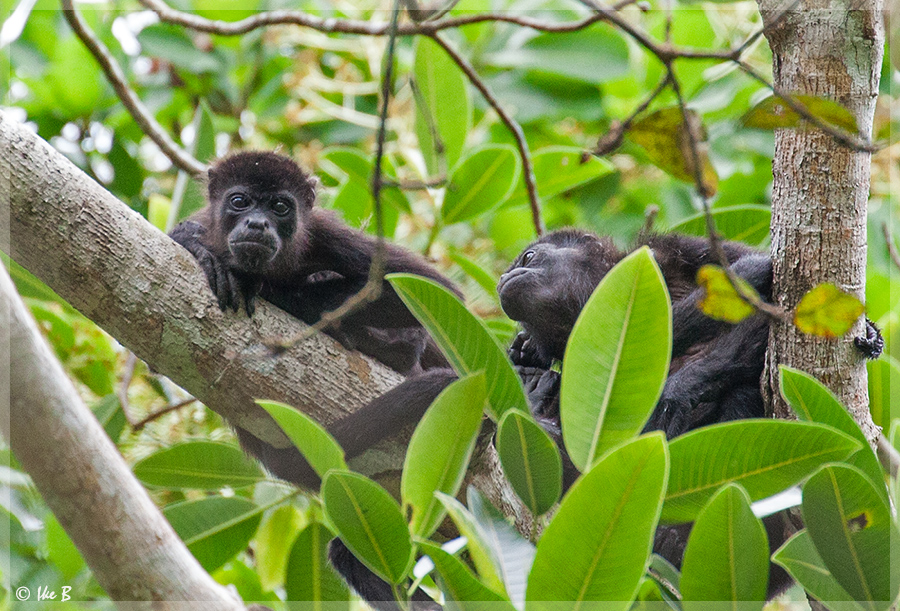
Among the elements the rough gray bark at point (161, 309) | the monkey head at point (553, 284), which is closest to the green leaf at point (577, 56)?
the monkey head at point (553, 284)

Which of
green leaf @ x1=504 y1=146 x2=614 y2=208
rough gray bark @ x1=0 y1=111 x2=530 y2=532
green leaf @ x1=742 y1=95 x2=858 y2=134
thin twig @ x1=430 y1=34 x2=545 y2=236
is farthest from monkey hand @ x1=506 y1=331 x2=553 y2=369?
green leaf @ x1=742 y1=95 x2=858 y2=134

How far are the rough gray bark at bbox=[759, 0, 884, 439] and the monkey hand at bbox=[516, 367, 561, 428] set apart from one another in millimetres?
1239

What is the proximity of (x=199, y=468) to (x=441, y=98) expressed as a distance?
6.33 feet

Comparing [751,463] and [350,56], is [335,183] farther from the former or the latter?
[751,463]

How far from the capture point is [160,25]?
490cm

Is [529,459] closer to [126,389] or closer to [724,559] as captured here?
[724,559]

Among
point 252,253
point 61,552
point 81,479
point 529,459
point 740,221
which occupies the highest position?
point 740,221

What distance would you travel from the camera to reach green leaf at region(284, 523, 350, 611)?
110 inches

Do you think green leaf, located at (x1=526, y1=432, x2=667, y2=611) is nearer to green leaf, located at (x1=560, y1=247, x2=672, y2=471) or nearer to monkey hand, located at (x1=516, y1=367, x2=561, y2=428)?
green leaf, located at (x1=560, y1=247, x2=672, y2=471)

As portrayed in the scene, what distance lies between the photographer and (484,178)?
3633 mm

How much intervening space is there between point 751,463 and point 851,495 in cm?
20

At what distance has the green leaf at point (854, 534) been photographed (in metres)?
1.80

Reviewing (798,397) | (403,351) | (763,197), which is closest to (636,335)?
(798,397)

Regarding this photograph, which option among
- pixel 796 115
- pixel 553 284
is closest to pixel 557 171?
pixel 553 284
